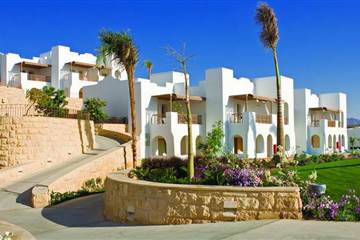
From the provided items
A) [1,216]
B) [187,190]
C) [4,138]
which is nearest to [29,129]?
[4,138]

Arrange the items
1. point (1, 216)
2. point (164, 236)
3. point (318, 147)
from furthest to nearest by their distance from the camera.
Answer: point (318, 147) → point (1, 216) → point (164, 236)

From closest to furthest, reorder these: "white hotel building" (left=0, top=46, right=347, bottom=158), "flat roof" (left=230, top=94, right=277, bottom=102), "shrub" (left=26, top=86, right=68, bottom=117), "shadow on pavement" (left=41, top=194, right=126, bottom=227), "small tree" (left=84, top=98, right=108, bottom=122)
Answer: "shadow on pavement" (left=41, top=194, right=126, bottom=227)
"shrub" (left=26, top=86, right=68, bottom=117)
"small tree" (left=84, top=98, right=108, bottom=122)
"white hotel building" (left=0, top=46, right=347, bottom=158)
"flat roof" (left=230, top=94, right=277, bottom=102)

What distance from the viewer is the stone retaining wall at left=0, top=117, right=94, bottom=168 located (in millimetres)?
21625

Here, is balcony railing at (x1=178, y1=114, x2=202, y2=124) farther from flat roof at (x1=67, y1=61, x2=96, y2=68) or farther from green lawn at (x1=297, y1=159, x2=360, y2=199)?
green lawn at (x1=297, y1=159, x2=360, y2=199)

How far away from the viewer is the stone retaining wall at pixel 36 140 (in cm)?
2162

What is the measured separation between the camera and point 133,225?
982 cm

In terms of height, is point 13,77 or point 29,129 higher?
point 13,77

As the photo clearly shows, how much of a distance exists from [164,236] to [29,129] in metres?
16.1

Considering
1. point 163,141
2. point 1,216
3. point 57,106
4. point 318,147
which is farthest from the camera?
point 318,147

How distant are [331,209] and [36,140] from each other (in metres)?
17.2

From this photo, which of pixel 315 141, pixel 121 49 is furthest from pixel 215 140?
pixel 315 141

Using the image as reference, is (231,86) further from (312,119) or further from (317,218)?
(317,218)

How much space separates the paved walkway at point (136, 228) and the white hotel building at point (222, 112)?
19.9 m

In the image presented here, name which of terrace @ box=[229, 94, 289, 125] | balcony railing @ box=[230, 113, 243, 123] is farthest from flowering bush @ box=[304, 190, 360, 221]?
balcony railing @ box=[230, 113, 243, 123]
